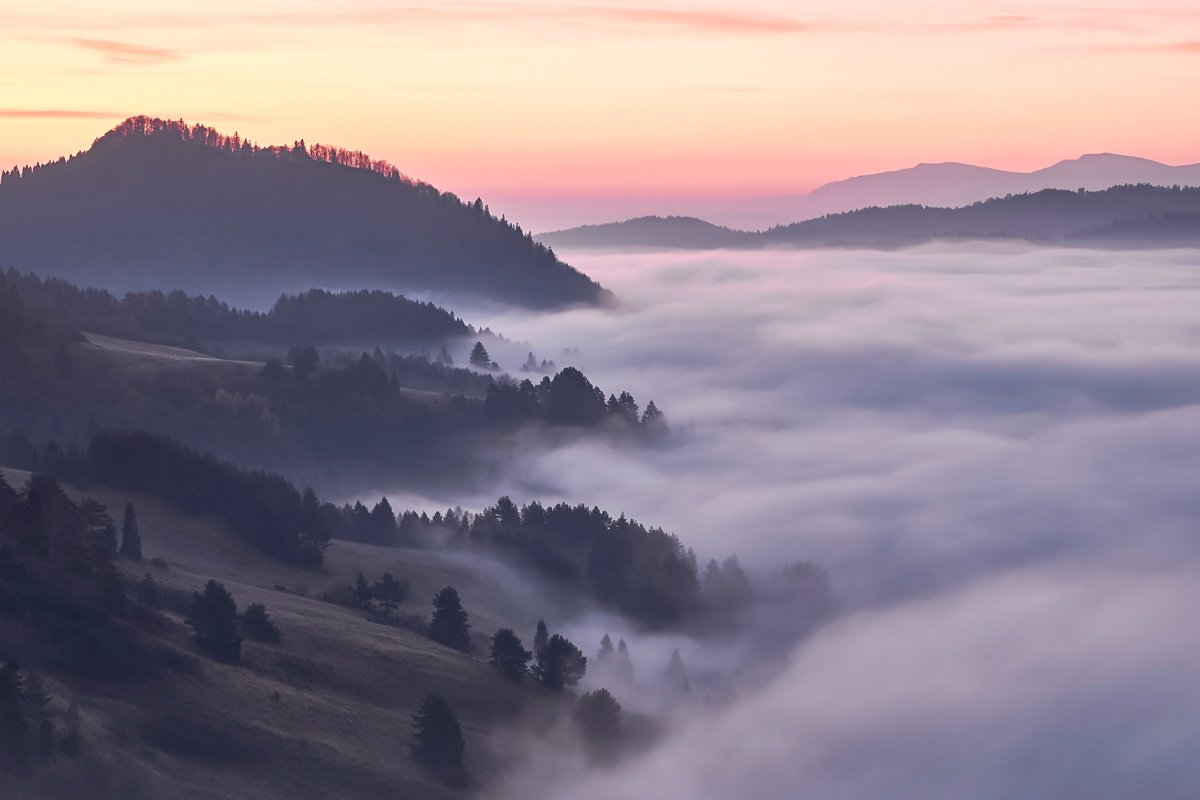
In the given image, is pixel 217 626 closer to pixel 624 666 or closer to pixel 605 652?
pixel 624 666

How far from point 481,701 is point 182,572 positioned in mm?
26139

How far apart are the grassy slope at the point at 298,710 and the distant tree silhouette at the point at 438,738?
1031 mm

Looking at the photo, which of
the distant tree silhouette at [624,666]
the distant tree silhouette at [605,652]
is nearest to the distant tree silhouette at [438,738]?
→ the distant tree silhouette at [624,666]

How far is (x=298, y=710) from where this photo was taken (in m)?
86.2

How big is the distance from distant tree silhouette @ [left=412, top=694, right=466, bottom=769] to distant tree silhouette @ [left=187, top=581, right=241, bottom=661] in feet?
36.8

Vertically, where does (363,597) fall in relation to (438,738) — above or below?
above

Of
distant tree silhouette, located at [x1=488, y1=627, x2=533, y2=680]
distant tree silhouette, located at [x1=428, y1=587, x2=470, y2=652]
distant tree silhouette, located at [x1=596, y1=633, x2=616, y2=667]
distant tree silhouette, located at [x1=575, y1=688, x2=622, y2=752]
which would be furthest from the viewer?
distant tree silhouette, located at [x1=596, y1=633, x2=616, y2=667]

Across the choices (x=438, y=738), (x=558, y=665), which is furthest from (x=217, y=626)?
(x=558, y=665)

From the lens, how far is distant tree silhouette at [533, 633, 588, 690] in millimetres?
111938

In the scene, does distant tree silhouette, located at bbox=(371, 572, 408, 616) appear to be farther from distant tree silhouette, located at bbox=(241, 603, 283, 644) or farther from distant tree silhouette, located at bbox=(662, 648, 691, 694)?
distant tree silhouette, located at bbox=(662, 648, 691, 694)

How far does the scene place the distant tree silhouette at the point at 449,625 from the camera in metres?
119

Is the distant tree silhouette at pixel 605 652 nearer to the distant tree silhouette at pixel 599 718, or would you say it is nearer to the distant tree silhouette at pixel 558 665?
the distant tree silhouette at pixel 558 665

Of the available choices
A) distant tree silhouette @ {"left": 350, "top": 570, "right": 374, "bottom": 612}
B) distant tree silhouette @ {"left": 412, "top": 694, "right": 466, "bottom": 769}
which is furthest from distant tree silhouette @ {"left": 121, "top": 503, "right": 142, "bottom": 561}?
distant tree silhouette @ {"left": 412, "top": 694, "right": 466, "bottom": 769}

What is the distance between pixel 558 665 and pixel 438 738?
25.3 meters
